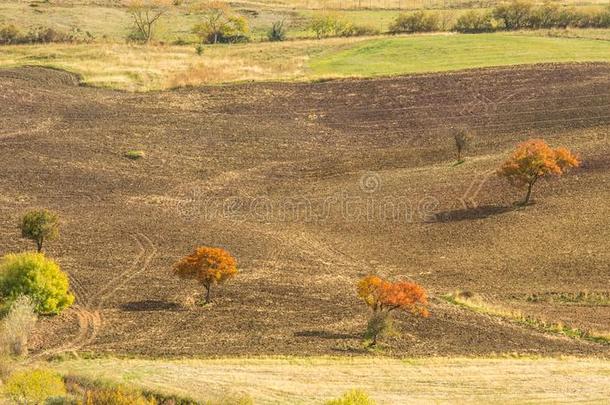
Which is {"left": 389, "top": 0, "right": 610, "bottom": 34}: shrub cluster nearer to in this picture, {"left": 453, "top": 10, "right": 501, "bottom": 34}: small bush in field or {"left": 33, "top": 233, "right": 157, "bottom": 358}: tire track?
{"left": 453, "top": 10, "right": 501, "bottom": 34}: small bush in field

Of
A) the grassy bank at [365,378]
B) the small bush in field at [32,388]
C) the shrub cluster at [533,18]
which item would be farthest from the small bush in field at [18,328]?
the shrub cluster at [533,18]

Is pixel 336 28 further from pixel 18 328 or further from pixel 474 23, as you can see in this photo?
pixel 18 328

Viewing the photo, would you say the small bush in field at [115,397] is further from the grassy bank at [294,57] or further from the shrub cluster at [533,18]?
the shrub cluster at [533,18]

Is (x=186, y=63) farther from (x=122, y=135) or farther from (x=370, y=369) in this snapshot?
(x=370, y=369)

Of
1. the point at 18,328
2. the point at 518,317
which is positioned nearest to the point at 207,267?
the point at 18,328

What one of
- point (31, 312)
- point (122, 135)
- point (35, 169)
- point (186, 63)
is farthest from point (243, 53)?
point (31, 312)

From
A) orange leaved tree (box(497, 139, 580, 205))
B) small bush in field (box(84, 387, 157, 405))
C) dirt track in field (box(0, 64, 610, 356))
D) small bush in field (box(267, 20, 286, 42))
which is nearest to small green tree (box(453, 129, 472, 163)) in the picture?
dirt track in field (box(0, 64, 610, 356))

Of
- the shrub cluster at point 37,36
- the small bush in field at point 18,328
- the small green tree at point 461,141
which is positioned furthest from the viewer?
the shrub cluster at point 37,36
